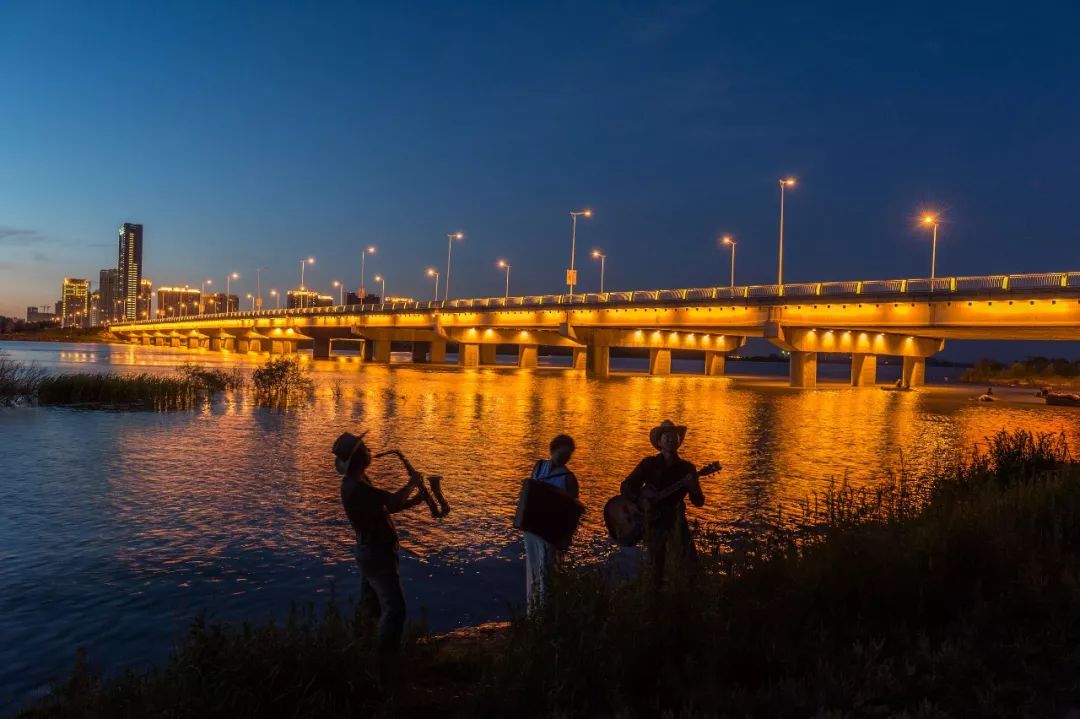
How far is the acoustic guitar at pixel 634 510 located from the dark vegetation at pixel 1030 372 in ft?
322

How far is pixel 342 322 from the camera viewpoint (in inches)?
4500

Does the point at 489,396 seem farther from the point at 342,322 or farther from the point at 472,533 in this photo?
the point at 342,322

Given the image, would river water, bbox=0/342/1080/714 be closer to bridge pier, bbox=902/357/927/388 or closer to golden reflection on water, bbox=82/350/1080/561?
golden reflection on water, bbox=82/350/1080/561

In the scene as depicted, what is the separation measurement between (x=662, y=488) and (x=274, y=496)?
35.6ft

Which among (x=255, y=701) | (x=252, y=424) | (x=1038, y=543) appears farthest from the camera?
(x=252, y=424)

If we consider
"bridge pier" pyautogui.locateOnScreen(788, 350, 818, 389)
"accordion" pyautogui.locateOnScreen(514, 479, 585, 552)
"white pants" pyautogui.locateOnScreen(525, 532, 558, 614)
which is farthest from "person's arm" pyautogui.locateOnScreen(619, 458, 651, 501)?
"bridge pier" pyautogui.locateOnScreen(788, 350, 818, 389)

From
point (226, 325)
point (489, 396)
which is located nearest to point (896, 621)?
point (489, 396)

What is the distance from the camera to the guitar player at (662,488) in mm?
7634

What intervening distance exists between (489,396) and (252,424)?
22.5 m

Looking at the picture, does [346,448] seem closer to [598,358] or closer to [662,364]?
[598,358]

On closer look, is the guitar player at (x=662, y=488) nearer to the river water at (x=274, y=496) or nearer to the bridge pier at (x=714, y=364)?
the river water at (x=274, y=496)

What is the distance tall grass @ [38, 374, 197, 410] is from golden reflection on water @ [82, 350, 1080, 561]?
95.0 inches

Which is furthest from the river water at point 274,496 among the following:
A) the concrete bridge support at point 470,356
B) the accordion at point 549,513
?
the concrete bridge support at point 470,356

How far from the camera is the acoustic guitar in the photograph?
7504mm
